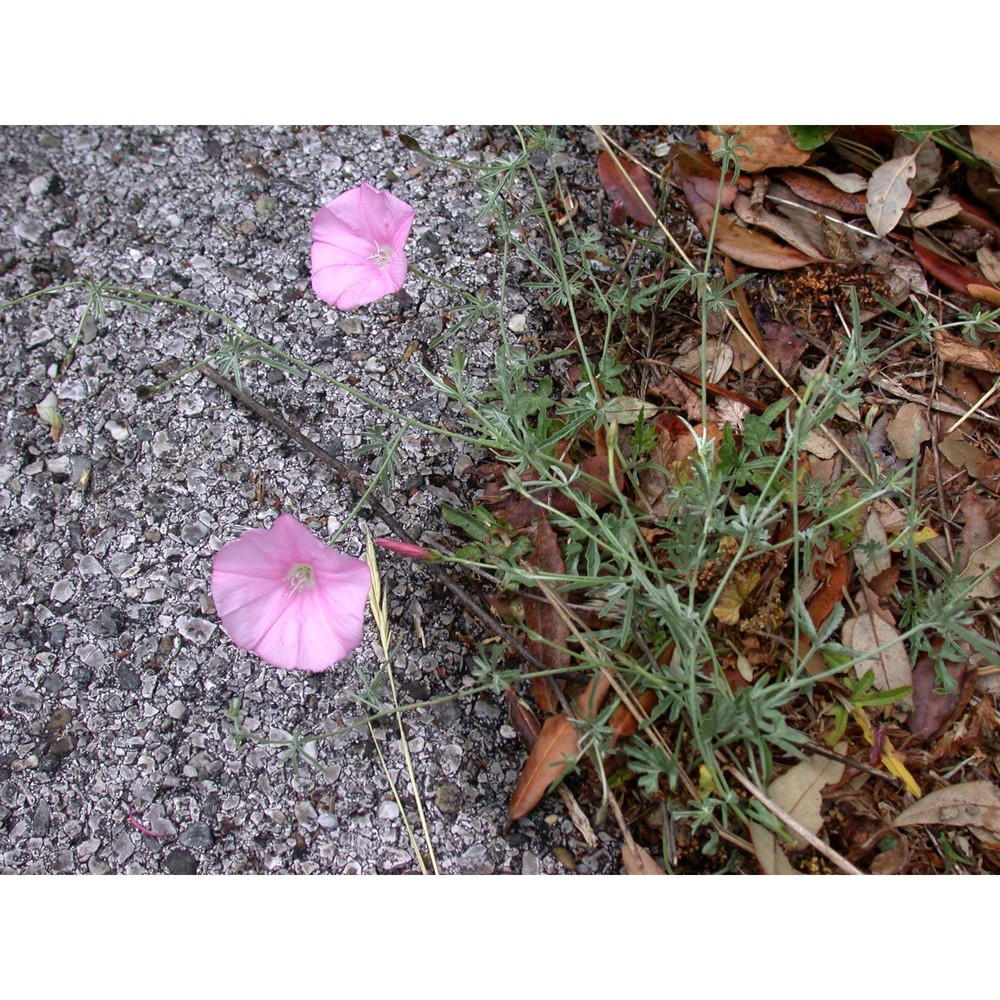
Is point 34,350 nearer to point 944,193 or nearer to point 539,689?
point 539,689

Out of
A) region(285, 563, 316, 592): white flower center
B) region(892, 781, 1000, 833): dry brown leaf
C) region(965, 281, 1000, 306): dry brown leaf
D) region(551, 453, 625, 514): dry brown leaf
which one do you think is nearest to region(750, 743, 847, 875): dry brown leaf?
region(892, 781, 1000, 833): dry brown leaf

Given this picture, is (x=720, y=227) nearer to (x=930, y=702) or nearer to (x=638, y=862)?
(x=930, y=702)

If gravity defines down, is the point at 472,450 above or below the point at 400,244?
below

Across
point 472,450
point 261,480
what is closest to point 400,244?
point 472,450

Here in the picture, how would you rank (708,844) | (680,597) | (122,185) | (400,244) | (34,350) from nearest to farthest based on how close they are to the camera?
1. (708,844)
2. (680,597)
3. (400,244)
4. (34,350)
5. (122,185)

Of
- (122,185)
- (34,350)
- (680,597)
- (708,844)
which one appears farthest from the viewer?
(122,185)

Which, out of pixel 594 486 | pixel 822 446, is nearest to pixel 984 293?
pixel 822 446
